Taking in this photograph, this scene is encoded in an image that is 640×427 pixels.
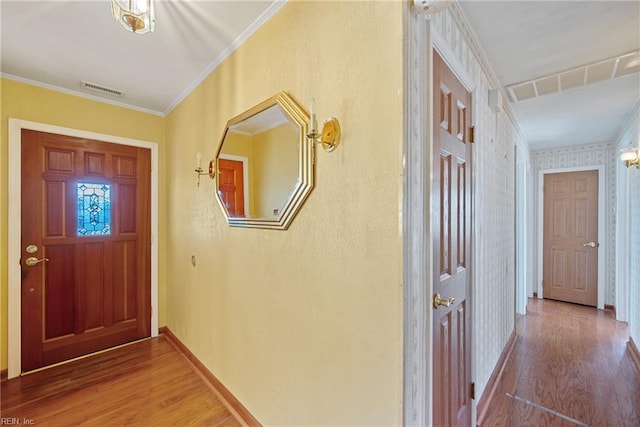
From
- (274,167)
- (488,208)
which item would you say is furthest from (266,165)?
(488,208)

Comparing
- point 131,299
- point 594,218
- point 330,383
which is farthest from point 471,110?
point 594,218

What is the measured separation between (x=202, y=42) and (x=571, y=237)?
5599mm

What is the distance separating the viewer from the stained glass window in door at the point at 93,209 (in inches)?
103

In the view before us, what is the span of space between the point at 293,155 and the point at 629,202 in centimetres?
392

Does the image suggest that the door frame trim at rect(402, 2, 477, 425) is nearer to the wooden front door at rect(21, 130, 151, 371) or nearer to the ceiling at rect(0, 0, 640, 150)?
the ceiling at rect(0, 0, 640, 150)

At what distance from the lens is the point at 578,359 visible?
103 inches

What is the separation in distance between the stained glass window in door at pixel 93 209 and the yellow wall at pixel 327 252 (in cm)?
150

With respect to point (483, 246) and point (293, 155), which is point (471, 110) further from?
point (293, 155)

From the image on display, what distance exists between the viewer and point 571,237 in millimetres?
4438

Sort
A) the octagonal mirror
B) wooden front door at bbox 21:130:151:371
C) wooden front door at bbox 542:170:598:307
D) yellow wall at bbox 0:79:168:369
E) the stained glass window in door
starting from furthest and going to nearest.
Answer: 1. wooden front door at bbox 542:170:598:307
2. the stained glass window in door
3. wooden front door at bbox 21:130:151:371
4. yellow wall at bbox 0:79:168:369
5. the octagonal mirror

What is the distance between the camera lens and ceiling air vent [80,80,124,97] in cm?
245

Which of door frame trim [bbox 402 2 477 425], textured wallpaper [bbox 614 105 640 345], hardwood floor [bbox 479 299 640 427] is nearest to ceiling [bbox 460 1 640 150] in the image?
textured wallpaper [bbox 614 105 640 345]

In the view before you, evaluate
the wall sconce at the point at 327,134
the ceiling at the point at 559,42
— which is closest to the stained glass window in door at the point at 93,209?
the wall sconce at the point at 327,134

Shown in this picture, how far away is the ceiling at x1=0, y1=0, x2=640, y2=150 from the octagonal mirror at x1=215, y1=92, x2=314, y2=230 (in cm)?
58
